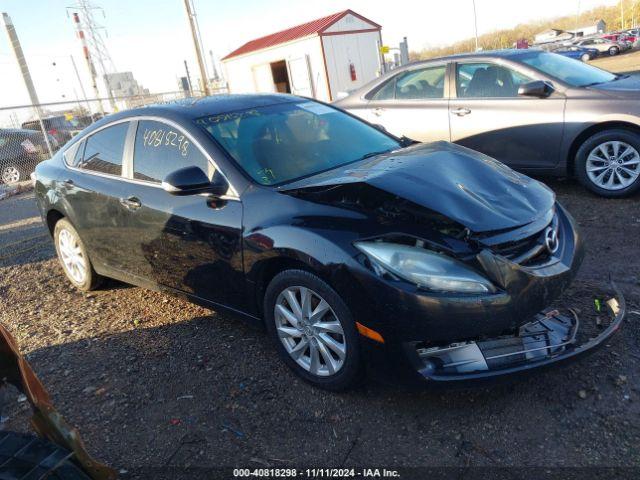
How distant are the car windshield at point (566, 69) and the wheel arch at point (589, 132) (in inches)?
22.5

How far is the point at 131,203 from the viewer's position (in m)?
3.76

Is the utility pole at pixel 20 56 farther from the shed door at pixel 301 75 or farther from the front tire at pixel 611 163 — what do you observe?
the front tire at pixel 611 163

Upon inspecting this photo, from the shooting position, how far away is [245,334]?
371cm

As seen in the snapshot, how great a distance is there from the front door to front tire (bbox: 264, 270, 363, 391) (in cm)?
396

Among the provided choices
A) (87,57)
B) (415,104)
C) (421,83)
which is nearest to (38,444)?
(415,104)

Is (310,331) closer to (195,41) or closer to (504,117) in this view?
(504,117)

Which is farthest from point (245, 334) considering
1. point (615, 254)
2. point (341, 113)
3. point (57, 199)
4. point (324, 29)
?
point (324, 29)

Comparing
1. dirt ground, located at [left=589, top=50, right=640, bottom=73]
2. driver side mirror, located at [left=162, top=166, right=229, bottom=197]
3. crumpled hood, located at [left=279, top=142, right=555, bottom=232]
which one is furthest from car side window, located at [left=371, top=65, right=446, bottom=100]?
dirt ground, located at [left=589, top=50, right=640, bottom=73]

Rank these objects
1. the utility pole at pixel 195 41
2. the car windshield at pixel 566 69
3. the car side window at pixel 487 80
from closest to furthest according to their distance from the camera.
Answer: the car windshield at pixel 566 69, the car side window at pixel 487 80, the utility pole at pixel 195 41

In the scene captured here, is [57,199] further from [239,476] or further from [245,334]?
[239,476]

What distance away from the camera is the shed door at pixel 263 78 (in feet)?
72.0

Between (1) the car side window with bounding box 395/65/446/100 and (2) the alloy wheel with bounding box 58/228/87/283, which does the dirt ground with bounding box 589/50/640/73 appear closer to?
(1) the car side window with bounding box 395/65/446/100

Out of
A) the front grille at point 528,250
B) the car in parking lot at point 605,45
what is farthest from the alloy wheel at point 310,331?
the car in parking lot at point 605,45

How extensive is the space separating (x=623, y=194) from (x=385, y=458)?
170 inches
